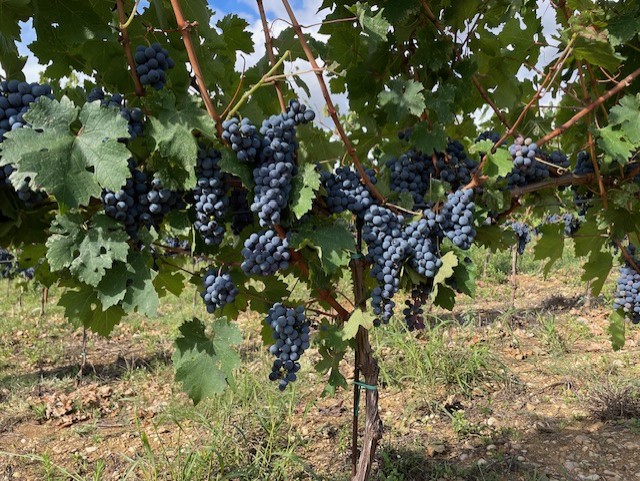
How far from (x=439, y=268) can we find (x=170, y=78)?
100 centimetres

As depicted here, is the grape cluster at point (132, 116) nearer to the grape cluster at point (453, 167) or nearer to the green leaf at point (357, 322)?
the green leaf at point (357, 322)

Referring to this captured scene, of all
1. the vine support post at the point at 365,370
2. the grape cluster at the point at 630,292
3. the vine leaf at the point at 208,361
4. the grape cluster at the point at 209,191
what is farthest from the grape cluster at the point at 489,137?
the grape cluster at the point at 630,292

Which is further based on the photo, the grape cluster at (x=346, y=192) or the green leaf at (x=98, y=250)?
the grape cluster at (x=346, y=192)

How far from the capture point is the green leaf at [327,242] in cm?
162

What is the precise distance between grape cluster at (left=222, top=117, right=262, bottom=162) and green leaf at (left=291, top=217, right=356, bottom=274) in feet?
0.85

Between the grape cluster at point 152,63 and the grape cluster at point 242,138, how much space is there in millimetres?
211

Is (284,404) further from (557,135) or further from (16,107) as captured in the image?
(16,107)

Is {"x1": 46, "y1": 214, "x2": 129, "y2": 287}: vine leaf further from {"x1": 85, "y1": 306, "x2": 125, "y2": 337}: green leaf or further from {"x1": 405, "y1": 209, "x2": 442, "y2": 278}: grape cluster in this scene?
{"x1": 405, "y1": 209, "x2": 442, "y2": 278}: grape cluster

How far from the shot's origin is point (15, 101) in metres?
1.40

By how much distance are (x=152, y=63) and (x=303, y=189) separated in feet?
1.67

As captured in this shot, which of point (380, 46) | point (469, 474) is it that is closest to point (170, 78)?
point (380, 46)

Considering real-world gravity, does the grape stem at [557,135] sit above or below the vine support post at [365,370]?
above

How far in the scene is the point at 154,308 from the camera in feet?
5.04

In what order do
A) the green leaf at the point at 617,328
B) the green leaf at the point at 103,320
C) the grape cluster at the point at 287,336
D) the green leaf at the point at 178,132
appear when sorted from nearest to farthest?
1. the green leaf at the point at 178,132
2. the grape cluster at the point at 287,336
3. the green leaf at the point at 103,320
4. the green leaf at the point at 617,328
